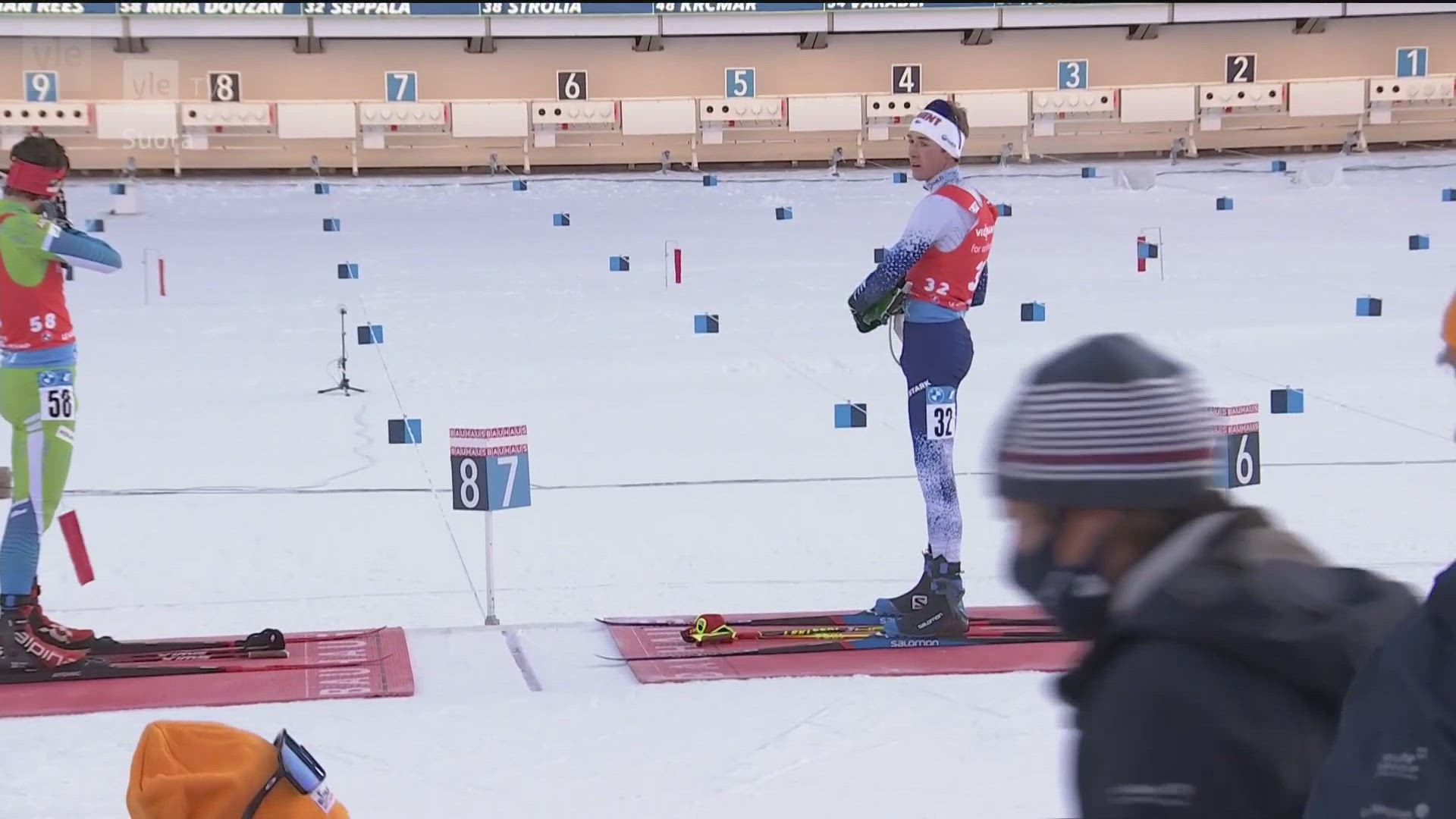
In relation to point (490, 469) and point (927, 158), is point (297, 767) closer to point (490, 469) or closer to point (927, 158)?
point (490, 469)

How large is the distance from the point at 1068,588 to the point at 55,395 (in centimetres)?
398

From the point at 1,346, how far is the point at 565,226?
13785 mm

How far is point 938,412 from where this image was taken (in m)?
5.15

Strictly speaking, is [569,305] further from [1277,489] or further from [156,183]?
[156,183]

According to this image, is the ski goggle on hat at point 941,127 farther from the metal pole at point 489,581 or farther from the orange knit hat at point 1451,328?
the orange knit hat at point 1451,328

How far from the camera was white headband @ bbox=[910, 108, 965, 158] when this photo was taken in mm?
5059

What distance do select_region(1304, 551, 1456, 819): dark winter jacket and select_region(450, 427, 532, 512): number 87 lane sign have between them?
4.03 m

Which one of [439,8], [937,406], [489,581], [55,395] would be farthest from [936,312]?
[439,8]

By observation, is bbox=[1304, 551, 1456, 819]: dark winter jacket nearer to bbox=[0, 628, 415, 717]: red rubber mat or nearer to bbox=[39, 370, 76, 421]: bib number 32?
bbox=[0, 628, 415, 717]: red rubber mat

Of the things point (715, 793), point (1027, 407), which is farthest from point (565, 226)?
point (1027, 407)

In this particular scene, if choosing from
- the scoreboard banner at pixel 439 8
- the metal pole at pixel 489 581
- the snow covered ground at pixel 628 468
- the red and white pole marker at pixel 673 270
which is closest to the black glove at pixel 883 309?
the snow covered ground at pixel 628 468

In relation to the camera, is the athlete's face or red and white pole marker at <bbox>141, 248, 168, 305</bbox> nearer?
the athlete's face

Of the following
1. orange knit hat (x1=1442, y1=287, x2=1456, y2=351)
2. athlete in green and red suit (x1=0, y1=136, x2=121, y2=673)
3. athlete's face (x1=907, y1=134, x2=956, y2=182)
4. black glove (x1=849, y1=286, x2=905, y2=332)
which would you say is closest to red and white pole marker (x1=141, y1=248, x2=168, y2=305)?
athlete in green and red suit (x1=0, y1=136, x2=121, y2=673)

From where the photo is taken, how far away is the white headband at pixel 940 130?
5059mm
